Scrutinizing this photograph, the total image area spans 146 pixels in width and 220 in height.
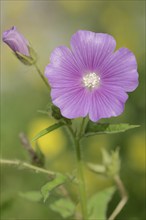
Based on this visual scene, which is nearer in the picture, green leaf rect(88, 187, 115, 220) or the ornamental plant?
the ornamental plant

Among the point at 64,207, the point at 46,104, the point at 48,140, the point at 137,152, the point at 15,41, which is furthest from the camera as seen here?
the point at 46,104

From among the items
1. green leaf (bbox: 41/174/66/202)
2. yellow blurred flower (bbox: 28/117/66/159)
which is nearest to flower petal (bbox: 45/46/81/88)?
green leaf (bbox: 41/174/66/202)

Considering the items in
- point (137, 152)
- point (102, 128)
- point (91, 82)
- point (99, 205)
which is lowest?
point (137, 152)

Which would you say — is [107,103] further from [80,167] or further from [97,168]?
[97,168]

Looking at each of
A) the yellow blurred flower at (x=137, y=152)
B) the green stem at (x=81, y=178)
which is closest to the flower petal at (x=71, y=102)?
the green stem at (x=81, y=178)

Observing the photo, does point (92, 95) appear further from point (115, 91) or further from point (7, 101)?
point (7, 101)

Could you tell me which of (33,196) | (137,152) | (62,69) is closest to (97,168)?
(33,196)

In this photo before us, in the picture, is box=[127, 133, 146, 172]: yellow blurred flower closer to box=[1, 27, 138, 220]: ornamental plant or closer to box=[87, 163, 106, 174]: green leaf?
box=[87, 163, 106, 174]: green leaf

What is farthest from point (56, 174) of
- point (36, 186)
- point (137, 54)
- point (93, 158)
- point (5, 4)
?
point (5, 4)
